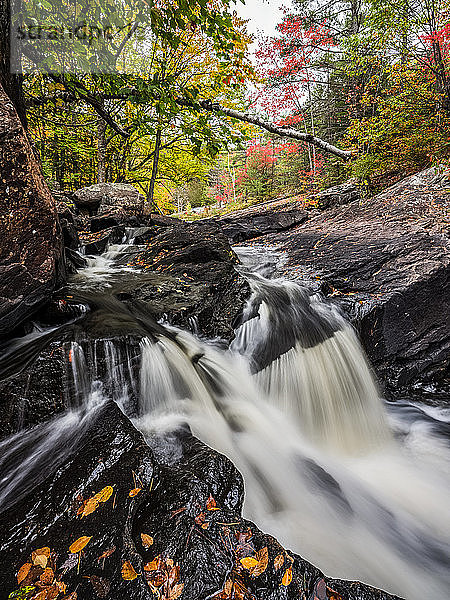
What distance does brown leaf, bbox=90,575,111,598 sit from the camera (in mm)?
1164

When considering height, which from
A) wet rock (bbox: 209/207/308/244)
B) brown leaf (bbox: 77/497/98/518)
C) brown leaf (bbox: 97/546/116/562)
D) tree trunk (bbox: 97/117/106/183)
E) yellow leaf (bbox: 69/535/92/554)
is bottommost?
yellow leaf (bbox: 69/535/92/554)

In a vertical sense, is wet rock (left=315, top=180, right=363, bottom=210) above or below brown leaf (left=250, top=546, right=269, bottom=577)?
above

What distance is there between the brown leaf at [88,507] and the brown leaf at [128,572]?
371 mm

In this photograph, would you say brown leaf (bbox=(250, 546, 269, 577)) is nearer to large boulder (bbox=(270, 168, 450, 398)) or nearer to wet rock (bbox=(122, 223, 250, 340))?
wet rock (bbox=(122, 223, 250, 340))

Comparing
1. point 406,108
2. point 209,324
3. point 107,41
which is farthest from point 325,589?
point 406,108

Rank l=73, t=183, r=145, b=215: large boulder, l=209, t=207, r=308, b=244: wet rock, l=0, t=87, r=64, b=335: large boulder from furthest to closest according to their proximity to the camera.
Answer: l=73, t=183, r=145, b=215: large boulder → l=209, t=207, r=308, b=244: wet rock → l=0, t=87, r=64, b=335: large boulder

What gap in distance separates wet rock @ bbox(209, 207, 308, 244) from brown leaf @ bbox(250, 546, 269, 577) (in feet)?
30.0

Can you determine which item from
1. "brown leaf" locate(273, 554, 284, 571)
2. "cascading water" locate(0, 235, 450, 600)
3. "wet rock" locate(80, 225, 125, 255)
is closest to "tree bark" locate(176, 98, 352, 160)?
"cascading water" locate(0, 235, 450, 600)

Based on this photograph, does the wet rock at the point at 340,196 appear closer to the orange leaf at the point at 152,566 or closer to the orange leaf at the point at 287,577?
the orange leaf at the point at 287,577

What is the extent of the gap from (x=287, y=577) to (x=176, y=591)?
19.8 inches

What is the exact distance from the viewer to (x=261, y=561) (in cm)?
134

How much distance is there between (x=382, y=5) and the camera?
619cm

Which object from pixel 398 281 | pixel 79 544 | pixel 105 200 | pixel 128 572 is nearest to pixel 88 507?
pixel 79 544

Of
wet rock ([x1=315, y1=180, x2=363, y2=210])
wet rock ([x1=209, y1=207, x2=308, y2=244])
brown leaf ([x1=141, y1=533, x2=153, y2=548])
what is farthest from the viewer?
wet rock ([x1=315, y1=180, x2=363, y2=210])
